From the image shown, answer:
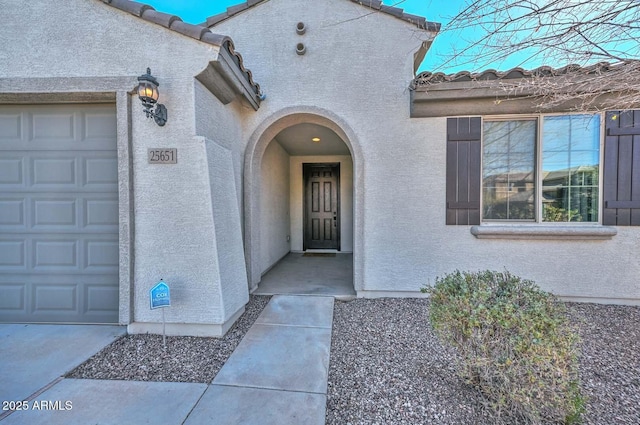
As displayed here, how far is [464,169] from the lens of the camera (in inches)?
158

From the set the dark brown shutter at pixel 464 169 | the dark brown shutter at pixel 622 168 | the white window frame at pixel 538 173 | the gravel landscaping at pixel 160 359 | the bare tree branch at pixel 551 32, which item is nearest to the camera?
the bare tree branch at pixel 551 32

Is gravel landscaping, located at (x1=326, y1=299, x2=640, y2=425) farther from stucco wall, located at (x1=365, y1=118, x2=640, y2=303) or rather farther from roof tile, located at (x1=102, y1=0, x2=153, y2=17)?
roof tile, located at (x1=102, y1=0, x2=153, y2=17)

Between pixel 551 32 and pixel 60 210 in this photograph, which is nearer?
pixel 551 32

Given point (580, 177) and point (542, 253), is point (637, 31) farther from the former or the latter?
point (542, 253)

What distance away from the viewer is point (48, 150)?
319 cm

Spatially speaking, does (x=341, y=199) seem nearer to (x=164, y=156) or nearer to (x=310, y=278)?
(x=310, y=278)

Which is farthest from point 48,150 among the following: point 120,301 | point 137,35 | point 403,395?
point 403,395

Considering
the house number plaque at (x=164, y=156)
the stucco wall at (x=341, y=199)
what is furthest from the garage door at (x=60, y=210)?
the stucco wall at (x=341, y=199)

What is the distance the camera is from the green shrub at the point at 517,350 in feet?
5.69

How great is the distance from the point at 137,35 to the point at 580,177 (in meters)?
6.31

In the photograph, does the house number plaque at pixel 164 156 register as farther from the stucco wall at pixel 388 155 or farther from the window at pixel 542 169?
the window at pixel 542 169

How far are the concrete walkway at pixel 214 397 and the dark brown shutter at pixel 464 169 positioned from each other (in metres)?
2.89

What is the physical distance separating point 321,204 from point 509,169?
16.2 feet

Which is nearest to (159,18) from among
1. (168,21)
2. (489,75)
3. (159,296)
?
(168,21)
